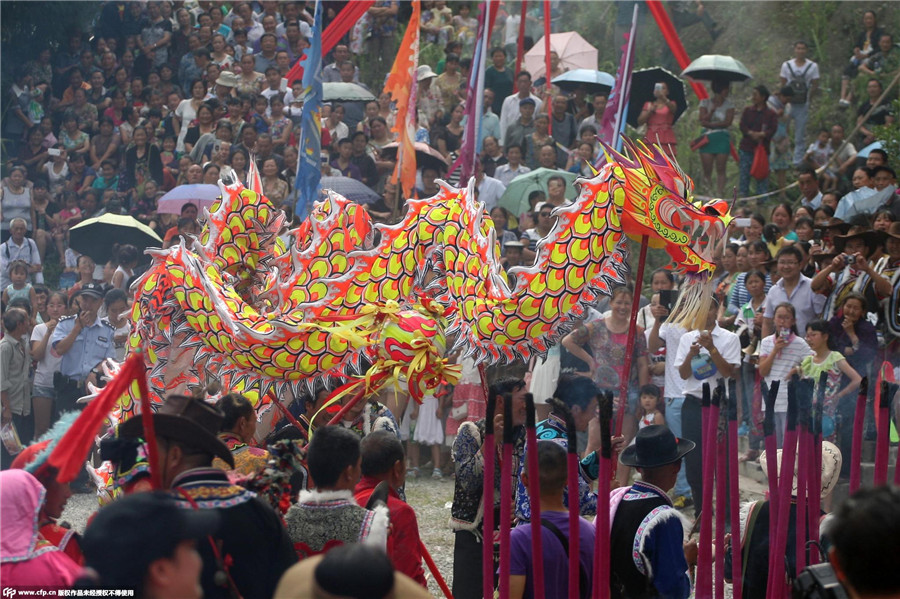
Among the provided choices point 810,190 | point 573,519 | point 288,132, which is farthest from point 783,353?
point 288,132

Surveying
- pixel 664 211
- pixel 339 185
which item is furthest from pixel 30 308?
pixel 664 211

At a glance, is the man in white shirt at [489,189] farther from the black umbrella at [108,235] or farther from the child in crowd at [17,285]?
the child in crowd at [17,285]

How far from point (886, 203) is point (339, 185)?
514 cm

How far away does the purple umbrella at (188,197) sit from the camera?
36.3 ft

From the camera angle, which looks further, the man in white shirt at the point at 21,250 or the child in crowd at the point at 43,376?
the man in white shirt at the point at 21,250

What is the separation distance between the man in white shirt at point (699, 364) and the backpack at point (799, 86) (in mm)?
5421

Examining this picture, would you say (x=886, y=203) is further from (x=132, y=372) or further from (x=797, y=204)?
(x=132, y=372)

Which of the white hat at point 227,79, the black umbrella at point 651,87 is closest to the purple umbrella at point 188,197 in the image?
the white hat at point 227,79

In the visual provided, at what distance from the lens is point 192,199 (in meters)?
11.1

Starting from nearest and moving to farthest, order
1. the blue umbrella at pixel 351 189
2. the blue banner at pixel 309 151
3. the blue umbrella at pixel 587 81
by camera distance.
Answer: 1. the blue banner at pixel 309 151
2. the blue umbrella at pixel 351 189
3. the blue umbrella at pixel 587 81

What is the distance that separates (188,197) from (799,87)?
677cm

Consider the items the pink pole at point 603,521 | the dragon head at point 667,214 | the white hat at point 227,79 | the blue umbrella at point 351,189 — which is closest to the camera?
the pink pole at point 603,521

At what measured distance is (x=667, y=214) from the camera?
217 inches

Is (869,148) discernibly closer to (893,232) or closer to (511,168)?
(893,232)
